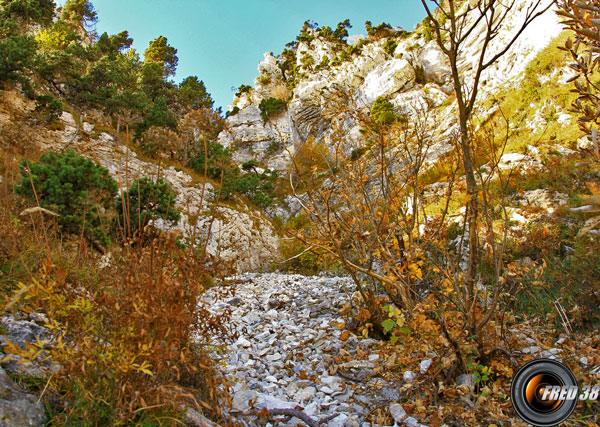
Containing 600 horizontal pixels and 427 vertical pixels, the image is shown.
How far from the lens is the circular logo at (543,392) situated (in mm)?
1752

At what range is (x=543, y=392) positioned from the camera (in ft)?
6.03

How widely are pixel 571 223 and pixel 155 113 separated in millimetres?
18148

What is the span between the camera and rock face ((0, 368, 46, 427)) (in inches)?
48.6

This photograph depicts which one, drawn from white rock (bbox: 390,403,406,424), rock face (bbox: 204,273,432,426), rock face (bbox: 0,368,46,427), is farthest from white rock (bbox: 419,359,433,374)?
rock face (bbox: 0,368,46,427)

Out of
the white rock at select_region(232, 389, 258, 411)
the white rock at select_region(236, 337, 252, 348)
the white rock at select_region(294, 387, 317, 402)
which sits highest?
the white rock at select_region(236, 337, 252, 348)

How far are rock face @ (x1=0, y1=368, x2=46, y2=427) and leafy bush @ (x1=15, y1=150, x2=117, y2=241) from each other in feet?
15.2

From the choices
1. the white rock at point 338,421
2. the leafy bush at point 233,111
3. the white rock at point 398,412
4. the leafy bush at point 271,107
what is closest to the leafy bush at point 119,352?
the white rock at point 338,421

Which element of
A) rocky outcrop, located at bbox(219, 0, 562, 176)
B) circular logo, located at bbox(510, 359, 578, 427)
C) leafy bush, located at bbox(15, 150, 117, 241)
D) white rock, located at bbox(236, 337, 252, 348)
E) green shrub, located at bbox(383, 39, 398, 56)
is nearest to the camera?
circular logo, located at bbox(510, 359, 578, 427)

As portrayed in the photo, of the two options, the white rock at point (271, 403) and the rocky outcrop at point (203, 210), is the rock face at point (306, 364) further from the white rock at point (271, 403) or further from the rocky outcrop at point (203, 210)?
the rocky outcrop at point (203, 210)

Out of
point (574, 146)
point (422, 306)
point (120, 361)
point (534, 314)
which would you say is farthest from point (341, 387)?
point (574, 146)

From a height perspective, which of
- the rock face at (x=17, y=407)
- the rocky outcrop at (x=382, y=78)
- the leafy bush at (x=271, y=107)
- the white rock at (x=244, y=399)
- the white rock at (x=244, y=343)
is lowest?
the white rock at (x=244, y=399)

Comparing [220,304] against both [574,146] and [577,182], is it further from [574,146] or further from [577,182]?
[574,146]

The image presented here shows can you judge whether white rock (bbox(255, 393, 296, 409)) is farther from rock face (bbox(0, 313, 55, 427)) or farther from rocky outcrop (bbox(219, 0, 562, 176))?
rocky outcrop (bbox(219, 0, 562, 176))

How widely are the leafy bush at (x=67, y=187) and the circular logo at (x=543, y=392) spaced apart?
241 inches
